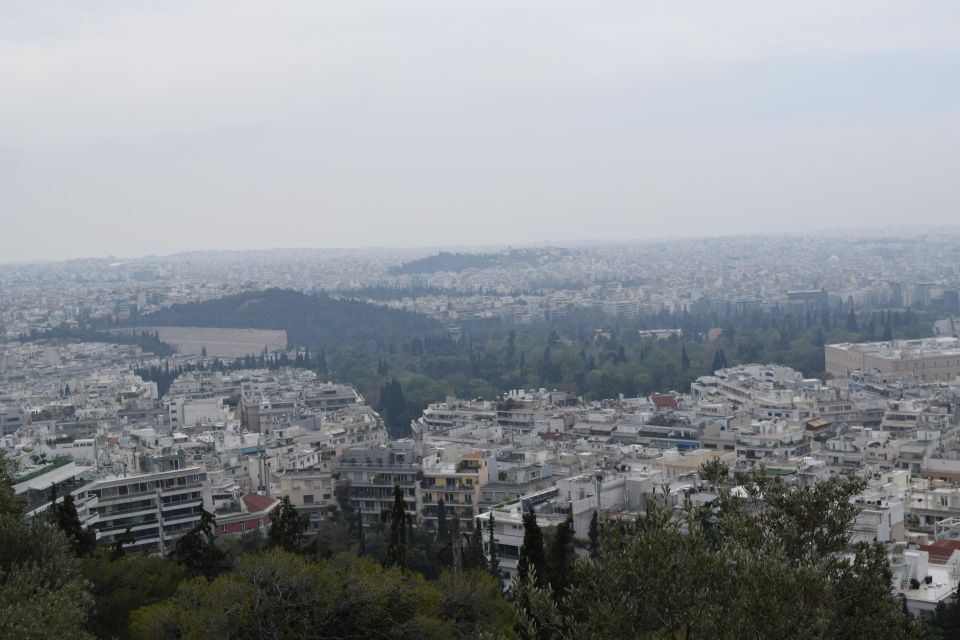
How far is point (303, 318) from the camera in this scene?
274ft

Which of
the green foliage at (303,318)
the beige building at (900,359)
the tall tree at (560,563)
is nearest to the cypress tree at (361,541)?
the tall tree at (560,563)

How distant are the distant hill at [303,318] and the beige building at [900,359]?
105ft

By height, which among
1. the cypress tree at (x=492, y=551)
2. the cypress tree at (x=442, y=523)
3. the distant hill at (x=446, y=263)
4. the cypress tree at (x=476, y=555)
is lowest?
the distant hill at (x=446, y=263)

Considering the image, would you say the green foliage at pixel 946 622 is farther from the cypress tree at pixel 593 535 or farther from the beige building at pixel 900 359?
the beige building at pixel 900 359

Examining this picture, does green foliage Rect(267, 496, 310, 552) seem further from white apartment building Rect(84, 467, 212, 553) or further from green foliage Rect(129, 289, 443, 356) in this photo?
green foliage Rect(129, 289, 443, 356)

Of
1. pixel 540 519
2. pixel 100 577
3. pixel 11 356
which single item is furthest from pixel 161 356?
pixel 100 577

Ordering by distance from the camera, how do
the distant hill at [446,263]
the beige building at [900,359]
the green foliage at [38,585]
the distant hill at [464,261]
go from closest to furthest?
the green foliage at [38,585]
the beige building at [900,359]
the distant hill at [446,263]
the distant hill at [464,261]

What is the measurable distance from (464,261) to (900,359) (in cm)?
11618

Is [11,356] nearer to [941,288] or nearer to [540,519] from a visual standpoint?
[540,519]

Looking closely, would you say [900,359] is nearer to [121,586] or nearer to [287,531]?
[287,531]

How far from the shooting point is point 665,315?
3391 inches

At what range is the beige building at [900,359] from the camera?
45500 millimetres

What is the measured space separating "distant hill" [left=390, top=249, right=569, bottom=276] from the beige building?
4014 inches

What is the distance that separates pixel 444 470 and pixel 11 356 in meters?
50.8
